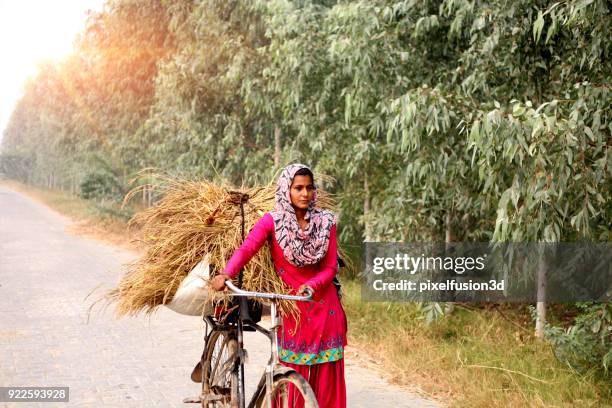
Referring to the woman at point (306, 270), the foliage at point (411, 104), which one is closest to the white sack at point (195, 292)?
the woman at point (306, 270)

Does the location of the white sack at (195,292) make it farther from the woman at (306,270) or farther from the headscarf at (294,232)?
the headscarf at (294,232)

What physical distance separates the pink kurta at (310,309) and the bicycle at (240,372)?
15 centimetres

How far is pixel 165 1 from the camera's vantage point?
1538 cm

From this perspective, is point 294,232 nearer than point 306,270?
Yes

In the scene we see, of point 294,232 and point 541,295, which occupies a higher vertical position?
point 294,232

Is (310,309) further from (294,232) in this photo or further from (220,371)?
(220,371)

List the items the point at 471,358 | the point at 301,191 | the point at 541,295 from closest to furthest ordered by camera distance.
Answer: the point at 301,191 < the point at 471,358 < the point at 541,295

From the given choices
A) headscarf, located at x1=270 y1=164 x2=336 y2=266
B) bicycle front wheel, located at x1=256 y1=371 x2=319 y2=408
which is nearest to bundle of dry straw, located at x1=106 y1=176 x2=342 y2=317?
headscarf, located at x1=270 y1=164 x2=336 y2=266

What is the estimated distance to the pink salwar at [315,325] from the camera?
13.4ft

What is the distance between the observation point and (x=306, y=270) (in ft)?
13.6

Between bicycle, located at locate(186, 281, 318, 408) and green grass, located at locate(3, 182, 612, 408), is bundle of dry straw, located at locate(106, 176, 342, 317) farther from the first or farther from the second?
green grass, located at locate(3, 182, 612, 408)

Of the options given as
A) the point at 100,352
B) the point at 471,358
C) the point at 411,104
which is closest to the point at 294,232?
the point at 411,104

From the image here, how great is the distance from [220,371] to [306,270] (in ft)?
3.70

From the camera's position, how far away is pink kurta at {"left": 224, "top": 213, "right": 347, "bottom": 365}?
4.05 m
